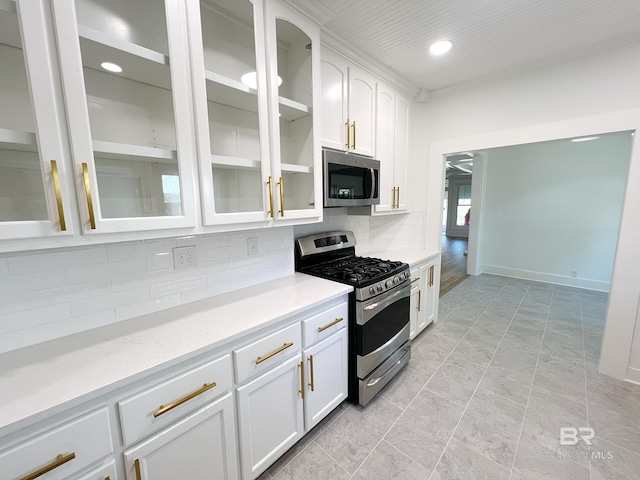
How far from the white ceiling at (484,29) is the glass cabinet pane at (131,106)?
101 cm

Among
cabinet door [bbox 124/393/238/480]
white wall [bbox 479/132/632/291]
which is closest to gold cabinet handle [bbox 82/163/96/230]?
cabinet door [bbox 124/393/238/480]

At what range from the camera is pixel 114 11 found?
106cm

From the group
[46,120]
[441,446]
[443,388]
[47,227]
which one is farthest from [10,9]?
[443,388]

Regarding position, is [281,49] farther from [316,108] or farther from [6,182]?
[6,182]

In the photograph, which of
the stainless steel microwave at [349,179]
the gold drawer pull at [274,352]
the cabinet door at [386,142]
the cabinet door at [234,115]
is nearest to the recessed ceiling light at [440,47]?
the cabinet door at [386,142]

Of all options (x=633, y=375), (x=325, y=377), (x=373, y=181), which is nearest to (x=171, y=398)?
(x=325, y=377)

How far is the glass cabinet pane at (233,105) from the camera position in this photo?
1270 mm

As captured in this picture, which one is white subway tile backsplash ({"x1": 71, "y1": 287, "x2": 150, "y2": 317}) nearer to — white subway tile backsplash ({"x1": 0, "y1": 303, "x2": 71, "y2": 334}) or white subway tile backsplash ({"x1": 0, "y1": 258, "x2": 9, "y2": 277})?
white subway tile backsplash ({"x1": 0, "y1": 303, "x2": 71, "y2": 334})

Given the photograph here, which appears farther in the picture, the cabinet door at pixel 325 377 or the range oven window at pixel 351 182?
the range oven window at pixel 351 182

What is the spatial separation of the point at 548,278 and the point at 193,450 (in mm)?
5730

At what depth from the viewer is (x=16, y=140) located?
81cm

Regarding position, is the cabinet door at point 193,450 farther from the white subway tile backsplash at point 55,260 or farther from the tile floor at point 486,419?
the white subway tile backsplash at point 55,260

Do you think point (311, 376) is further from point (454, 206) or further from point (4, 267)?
point (454, 206)

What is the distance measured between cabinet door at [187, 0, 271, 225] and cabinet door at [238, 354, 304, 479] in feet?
2.67
